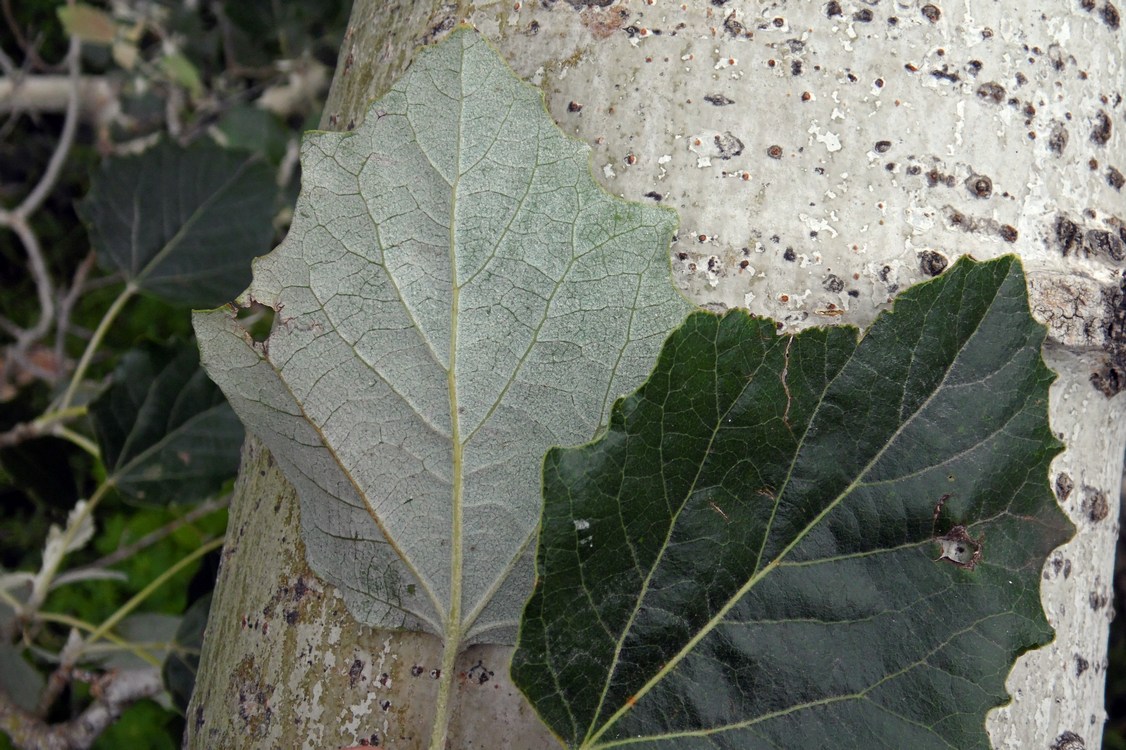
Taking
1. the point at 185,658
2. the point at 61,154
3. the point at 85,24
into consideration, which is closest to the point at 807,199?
the point at 185,658

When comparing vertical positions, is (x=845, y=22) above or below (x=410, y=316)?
above

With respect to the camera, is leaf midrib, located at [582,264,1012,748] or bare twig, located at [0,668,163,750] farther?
bare twig, located at [0,668,163,750]

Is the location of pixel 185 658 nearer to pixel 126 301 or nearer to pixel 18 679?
pixel 18 679

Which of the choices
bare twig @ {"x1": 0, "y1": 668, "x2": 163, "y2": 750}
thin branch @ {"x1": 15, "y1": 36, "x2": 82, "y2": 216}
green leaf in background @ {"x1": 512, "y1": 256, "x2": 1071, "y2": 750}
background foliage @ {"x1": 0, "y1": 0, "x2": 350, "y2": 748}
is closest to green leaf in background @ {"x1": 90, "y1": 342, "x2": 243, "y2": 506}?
background foliage @ {"x1": 0, "y1": 0, "x2": 350, "y2": 748}

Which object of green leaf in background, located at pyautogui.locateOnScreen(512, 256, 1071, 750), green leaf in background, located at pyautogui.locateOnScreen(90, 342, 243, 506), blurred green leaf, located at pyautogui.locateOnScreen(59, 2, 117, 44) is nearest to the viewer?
green leaf in background, located at pyautogui.locateOnScreen(512, 256, 1071, 750)

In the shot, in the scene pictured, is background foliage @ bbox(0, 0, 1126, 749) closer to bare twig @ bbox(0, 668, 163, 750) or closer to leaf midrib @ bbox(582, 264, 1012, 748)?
bare twig @ bbox(0, 668, 163, 750)

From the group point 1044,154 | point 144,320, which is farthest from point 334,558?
point 144,320

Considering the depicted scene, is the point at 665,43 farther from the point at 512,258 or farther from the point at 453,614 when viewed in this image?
the point at 453,614
